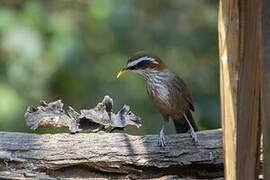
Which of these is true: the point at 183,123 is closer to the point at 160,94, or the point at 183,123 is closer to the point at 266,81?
the point at 160,94

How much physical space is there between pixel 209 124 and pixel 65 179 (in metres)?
2.13

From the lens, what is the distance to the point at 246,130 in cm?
248

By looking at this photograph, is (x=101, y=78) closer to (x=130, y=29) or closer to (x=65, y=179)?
(x=130, y=29)

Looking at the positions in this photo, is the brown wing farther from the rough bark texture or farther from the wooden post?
the wooden post

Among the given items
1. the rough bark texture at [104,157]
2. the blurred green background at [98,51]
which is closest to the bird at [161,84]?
the blurred green background at [98,51]

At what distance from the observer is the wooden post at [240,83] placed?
2.40 metres

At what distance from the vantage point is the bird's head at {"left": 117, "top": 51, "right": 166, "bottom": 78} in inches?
176

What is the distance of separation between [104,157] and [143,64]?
1.33 m

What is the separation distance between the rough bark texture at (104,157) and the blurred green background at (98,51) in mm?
1621

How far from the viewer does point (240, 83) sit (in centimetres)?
245

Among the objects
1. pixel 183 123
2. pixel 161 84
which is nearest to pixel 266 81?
pixel 161 84

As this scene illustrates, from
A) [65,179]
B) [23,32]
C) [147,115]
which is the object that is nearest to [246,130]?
[65,179]

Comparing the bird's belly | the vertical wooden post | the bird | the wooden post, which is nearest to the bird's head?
the bird

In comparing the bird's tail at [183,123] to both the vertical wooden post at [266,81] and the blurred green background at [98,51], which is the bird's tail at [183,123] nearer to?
the blurred green background at [98,51]
